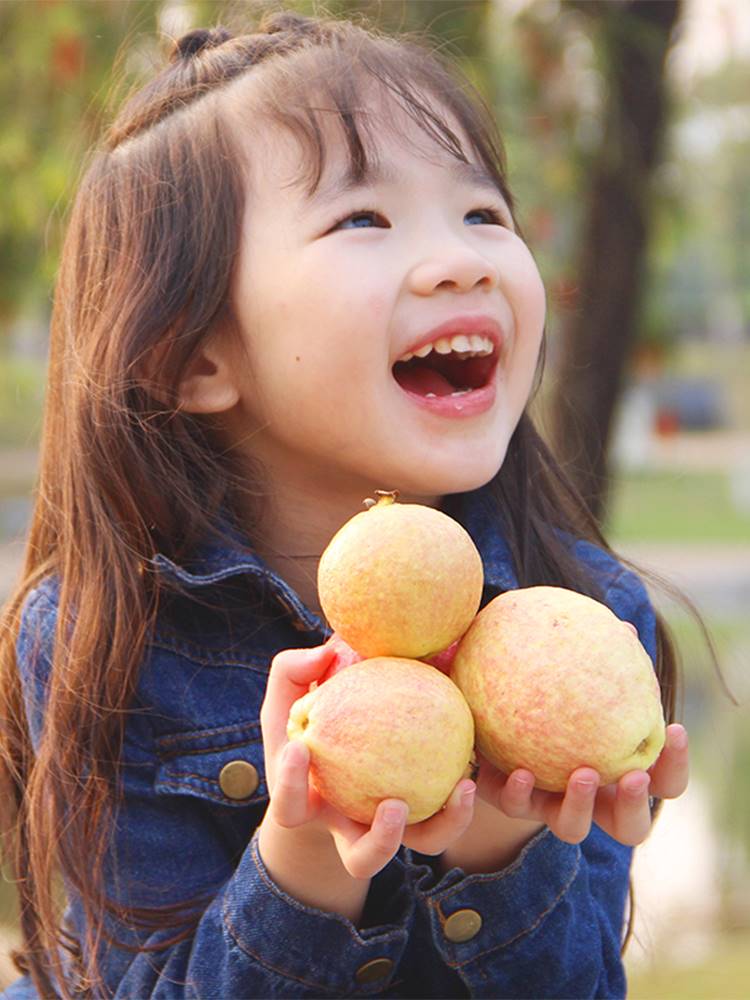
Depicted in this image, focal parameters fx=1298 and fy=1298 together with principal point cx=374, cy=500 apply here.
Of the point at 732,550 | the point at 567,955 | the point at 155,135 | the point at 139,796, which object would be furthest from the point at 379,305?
the point at 732,550

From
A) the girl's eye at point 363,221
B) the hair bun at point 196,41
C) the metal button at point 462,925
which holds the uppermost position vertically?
the hair bun at point 196,41

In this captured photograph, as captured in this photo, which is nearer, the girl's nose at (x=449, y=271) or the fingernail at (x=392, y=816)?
the fingernail at (x=392, y=816)

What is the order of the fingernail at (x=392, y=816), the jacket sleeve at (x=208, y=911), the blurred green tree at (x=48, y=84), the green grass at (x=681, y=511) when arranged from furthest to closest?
the green grass at (x=681, y=511), the blurred green tree at (x=48, y=84), the jacket sleeve at (x=208, y=911), the fingernail at (x=392, y=816)

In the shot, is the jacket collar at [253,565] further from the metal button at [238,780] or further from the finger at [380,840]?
the finger at [380,840]

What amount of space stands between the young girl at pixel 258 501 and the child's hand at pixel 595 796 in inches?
3.7

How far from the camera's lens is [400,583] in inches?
55.5

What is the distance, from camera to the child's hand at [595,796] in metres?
1.40

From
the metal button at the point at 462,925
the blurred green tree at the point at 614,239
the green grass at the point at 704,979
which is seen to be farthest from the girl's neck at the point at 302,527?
the green grass at the point at 704,979

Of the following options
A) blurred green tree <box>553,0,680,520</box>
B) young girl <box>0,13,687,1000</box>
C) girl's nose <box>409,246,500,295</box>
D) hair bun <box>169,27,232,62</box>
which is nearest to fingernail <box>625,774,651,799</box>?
young girl <box>0,13,687,1000</box>

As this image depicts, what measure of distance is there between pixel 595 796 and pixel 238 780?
2.15 ft

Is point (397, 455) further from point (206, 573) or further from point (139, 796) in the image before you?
point (139, 796)

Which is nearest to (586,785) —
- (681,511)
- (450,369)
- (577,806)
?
(577,806)

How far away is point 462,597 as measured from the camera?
4.78 ft

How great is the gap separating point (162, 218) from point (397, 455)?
0.58m
